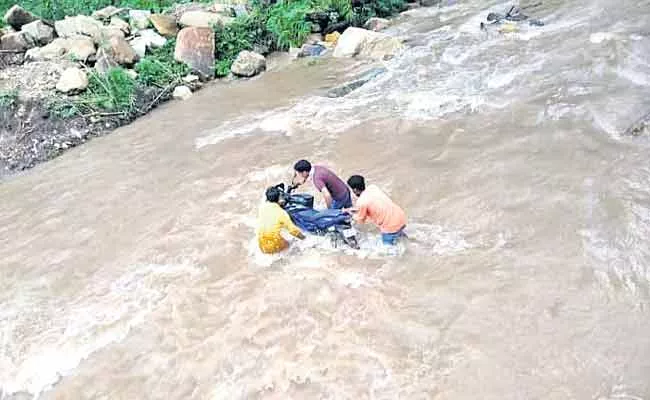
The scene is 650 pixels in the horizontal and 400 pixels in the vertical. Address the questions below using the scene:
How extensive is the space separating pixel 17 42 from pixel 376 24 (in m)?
7.76

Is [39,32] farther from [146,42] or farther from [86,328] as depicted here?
[86,328]

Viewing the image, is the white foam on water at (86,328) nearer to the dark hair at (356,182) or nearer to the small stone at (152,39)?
the dark hair at (356,182)

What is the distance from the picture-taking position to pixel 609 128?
756 cm

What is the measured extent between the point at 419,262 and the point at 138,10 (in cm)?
1190

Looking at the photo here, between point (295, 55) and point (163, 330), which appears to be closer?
point (163, 330)

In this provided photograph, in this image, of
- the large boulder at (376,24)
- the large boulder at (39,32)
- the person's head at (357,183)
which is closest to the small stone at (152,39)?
the large boulder at (39,32)

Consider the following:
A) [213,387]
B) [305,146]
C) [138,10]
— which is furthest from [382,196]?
[138,10]

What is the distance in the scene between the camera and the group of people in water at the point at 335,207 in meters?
5.64

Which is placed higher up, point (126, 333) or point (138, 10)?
point (138, 10)

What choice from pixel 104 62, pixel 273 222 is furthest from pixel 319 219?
pixel 104 62

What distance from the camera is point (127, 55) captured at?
1230 cm

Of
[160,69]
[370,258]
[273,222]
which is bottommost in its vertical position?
[370,258]

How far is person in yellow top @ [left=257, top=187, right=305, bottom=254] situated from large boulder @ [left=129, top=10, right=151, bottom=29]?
31.2 ft

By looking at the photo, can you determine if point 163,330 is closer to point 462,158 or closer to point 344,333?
point 344,333
